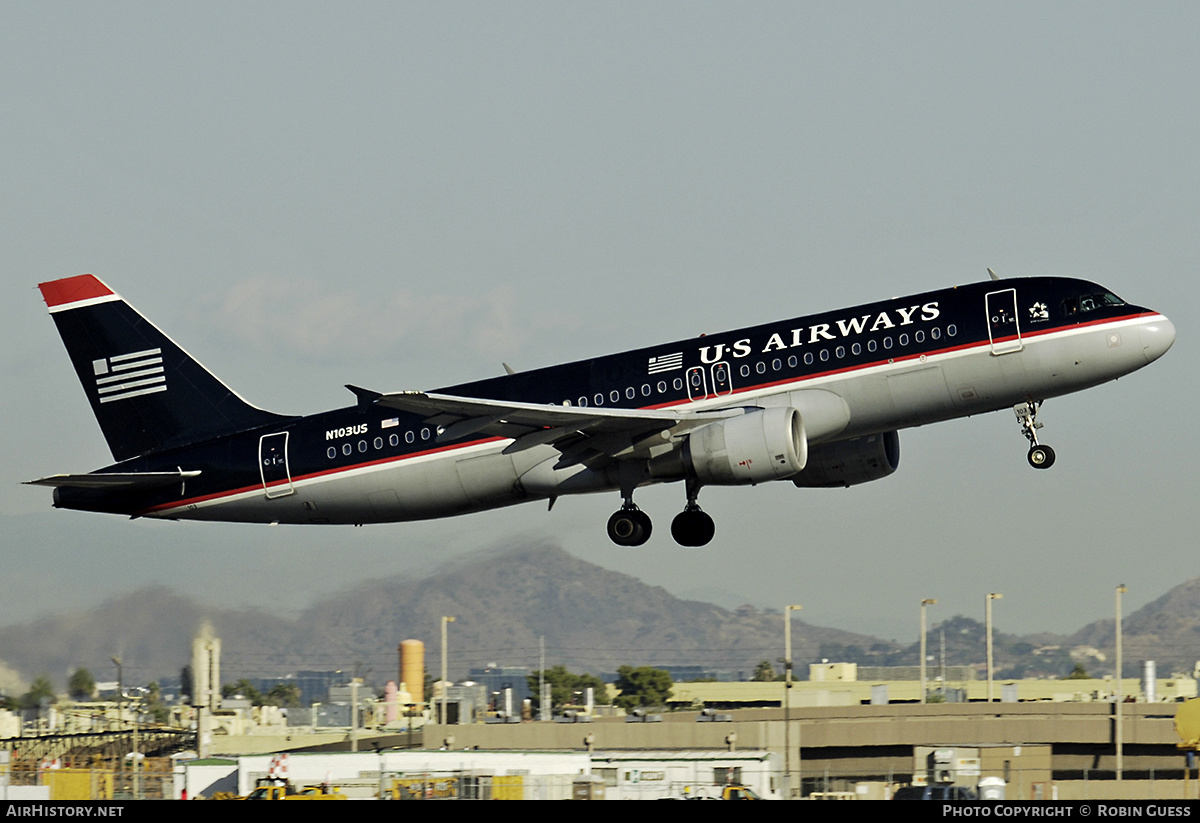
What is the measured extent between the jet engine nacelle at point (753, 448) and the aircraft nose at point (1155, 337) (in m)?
7.98

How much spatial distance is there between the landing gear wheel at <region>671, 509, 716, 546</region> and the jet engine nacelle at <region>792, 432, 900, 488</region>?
8.42 feet

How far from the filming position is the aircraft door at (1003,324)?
1320 inches

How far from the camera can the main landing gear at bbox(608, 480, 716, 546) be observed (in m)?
37.3

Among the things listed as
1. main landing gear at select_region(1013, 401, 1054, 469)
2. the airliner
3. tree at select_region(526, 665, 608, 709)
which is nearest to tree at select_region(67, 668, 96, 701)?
the airliner

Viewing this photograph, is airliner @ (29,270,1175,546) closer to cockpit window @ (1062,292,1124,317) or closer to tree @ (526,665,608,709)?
cockpit window @ (1062,292,1124,317)

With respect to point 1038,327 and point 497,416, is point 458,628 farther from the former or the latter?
point 1038,327

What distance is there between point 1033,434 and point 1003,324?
3.33 m

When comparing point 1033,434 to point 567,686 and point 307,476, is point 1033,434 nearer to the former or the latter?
point 307,476

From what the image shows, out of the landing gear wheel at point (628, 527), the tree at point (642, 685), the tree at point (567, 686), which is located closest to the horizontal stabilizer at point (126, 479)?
the landing gear wheel at point (628, 527)

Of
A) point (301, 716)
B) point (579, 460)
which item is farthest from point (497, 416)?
point (301, 716)

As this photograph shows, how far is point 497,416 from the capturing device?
1318 inches

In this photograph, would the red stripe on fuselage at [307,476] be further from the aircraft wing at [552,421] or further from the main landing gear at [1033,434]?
the main landing gear at [1033,434]

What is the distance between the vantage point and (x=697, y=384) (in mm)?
35250

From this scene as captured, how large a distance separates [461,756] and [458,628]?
27175mm
